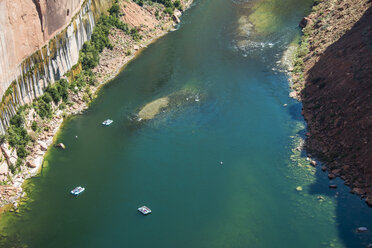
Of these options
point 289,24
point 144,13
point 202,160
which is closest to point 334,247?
point 202,160

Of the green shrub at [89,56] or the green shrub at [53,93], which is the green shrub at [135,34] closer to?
the green shrub at [89,56]

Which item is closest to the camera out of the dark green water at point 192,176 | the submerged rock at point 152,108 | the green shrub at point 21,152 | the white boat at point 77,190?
the dark green water at point 192,176

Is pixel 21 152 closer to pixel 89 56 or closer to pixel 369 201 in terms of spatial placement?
pixel 89 56

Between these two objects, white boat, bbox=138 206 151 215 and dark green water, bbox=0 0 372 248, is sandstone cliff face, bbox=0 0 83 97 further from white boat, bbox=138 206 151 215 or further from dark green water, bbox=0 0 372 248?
white boat, bbox=138 206 151 215

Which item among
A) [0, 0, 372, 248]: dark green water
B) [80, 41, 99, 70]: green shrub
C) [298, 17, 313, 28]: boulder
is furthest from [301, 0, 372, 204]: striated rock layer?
[80, 41, 99, 70]: green shrub

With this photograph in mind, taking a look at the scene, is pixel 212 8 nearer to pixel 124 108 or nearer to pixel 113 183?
pixel 124 108

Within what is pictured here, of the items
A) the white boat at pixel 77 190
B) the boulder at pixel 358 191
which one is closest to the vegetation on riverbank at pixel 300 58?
the boulder at pixel 358 191
